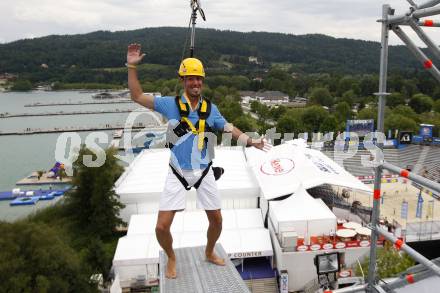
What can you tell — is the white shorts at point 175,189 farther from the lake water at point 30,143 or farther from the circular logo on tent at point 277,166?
the lake water at point 30,143

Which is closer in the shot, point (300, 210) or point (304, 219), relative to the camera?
point (304, 219)

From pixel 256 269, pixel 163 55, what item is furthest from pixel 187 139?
pixel 163 55

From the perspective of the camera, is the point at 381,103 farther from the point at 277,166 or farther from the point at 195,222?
the point at 277,166

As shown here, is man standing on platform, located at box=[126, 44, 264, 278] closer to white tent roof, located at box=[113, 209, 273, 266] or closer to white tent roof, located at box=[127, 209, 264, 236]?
white tent roof, located at box=[113, 209, 273, 266]

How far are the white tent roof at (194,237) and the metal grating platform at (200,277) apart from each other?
9.42m

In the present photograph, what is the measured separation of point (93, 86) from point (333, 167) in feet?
400

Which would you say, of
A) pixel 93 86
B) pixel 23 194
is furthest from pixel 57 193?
pixel 93 86

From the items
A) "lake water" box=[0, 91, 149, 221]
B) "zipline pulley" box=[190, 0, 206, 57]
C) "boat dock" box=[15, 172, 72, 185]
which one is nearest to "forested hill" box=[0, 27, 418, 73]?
Result: "lake water" box=[0, 91, 149, 221]

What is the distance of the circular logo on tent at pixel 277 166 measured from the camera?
19266 millimetres

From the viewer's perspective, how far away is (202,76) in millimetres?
4340

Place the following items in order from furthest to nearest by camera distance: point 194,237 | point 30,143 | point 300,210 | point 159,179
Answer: point 30,143, point 159,179, point 194,237, point 300,210

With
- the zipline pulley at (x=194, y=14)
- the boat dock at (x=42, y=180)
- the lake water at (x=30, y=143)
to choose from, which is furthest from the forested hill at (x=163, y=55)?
the zipline pulley at (x=194, y=14)

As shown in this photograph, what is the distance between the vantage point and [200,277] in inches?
187

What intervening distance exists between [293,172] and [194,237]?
20.3ft
